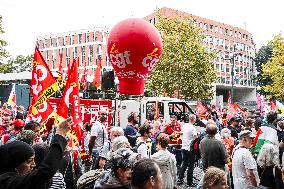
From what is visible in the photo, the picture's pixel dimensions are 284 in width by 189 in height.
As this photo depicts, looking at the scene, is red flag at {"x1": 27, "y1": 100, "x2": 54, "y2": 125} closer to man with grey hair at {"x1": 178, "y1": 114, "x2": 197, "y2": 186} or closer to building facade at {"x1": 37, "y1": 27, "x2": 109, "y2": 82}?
man with grey hair at {"x1": 178, "y1": 114, "x2": 197, "y2": 186}

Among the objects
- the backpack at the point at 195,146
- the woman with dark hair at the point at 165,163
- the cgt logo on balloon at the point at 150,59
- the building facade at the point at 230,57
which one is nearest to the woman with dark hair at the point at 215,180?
the woman with dark hair at the point at 165,163

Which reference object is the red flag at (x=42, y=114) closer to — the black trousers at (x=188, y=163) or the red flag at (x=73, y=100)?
the red flag at (x=73, y=100)

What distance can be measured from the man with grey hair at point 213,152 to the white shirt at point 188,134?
2969 millimetres

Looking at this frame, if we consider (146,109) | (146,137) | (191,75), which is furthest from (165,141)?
(191,75)

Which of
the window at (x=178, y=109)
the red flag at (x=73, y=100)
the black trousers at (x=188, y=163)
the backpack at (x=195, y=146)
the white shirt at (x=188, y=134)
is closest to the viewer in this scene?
the red flag at (x=73, y=100)

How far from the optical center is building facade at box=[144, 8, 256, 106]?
80.9m

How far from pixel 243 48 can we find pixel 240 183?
296ft

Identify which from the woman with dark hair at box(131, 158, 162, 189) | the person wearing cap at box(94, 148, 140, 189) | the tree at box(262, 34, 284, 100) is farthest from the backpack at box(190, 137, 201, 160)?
the tree at box(262, 34, 284, 100)

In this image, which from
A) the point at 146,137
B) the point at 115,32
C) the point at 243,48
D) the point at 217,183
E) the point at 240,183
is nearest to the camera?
the point at 217,183

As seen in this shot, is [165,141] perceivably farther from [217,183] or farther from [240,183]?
[217,183]

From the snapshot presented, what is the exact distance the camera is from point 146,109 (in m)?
17.2

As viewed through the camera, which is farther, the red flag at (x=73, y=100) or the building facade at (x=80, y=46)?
the building facade at (x=80, y=46)

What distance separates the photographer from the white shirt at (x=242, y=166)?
6379 millimetres

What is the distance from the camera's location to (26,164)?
334 centimetres
